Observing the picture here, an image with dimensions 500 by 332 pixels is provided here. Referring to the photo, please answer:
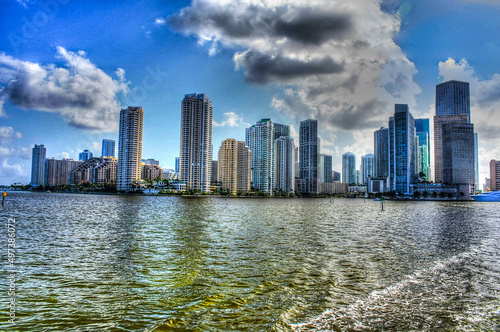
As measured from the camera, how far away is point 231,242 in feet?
103

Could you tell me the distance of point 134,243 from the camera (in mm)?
30188

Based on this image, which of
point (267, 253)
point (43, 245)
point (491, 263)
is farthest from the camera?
point (43, 245)

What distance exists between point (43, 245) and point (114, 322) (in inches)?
864

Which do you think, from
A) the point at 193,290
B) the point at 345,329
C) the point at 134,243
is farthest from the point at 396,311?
the point at 134,243

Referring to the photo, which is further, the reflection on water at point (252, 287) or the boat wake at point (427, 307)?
the reflection on water at point (252, 287)

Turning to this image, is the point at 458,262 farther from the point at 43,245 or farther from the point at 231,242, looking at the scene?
the point at 43,245

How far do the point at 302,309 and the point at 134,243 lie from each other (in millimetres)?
22529

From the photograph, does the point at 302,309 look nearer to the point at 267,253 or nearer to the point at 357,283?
the point at 357,283

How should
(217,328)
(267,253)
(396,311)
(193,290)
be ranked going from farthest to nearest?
1. (267,253)
2. (193,290)
3. (396,311)
4. (217,328)

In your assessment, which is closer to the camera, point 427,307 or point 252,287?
point 427,307

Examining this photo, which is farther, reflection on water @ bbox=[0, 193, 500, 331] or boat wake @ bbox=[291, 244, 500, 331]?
reflection on water @ bbox=[0, 193, 500, 331]

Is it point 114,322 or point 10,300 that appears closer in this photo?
point 114,322

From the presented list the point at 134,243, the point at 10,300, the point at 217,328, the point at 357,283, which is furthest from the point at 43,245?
the point at 357,283

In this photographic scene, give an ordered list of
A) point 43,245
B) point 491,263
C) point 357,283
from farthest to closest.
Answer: point 43,245, point 491,263, point 357,283
